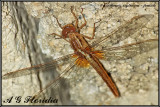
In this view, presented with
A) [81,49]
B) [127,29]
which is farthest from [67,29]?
[127,29]

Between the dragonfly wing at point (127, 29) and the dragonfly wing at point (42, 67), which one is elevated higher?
the dragonfly wing at point (127, 29)

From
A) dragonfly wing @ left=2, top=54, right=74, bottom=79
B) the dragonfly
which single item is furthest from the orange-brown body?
dragonfly wing @ left=2, top=54, right=74, bottom=79

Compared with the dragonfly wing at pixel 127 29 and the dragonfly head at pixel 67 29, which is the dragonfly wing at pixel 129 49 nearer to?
the dragonfly wing at pixel 127 29

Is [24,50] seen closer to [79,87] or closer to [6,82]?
[6,82]

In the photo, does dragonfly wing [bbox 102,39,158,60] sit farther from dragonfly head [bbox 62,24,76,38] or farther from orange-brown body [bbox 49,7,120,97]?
dragonfly head [bbox 62,24,76,38]

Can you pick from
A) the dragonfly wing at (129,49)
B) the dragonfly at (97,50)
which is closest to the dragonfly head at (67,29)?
the dragonfly at (97,50)

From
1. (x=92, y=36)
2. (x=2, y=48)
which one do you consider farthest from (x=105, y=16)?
(x=2, y=48)

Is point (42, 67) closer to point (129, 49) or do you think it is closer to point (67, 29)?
point (67, 29)
